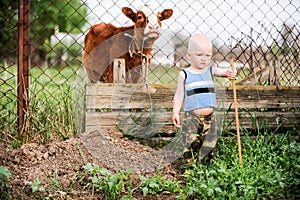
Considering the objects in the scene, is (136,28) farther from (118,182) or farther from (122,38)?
(118,182)

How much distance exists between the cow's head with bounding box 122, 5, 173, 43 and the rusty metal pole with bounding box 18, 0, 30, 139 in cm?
79

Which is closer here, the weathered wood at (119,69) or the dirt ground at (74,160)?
the dirt ground at (74,160)

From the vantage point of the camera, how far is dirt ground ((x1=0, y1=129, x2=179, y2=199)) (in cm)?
280

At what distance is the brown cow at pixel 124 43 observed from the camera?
348cm

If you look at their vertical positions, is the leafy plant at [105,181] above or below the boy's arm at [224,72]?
below

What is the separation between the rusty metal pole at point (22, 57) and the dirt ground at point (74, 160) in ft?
1.08

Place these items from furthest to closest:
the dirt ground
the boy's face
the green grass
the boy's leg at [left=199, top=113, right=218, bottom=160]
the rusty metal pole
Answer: the rusty metal pole
the boy's leg at [left=199, top=113, right=218, bottom=160]
the boy's face
the dirt ground
the green grass

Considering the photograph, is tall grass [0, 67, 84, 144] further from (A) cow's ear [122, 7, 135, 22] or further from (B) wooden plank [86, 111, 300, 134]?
(A) cow's ear [122, 7, 135, 22]

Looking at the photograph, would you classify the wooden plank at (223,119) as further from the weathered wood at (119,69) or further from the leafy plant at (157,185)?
the leafy plant at (157,185)

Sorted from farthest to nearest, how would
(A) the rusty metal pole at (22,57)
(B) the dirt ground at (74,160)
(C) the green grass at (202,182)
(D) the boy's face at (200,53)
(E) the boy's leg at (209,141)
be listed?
(A) the rusty metal pole at (22,57) → (E) the boy's leg at (209,141) → (D) the boy's face at (200,53) → (B) the dirt ground at (74,160) → (C) the green grass at (202,182)

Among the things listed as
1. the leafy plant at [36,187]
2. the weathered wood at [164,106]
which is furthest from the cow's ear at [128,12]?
the leafy plant at [36,187]

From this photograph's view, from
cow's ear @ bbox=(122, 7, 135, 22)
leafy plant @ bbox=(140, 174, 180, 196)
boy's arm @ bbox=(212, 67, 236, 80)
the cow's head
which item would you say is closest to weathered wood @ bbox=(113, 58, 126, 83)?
the cow's head

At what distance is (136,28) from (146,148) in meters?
0.96

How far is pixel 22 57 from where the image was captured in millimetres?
3557
